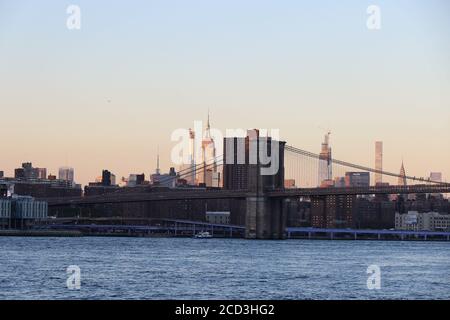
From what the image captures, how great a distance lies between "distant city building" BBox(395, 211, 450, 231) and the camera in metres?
167

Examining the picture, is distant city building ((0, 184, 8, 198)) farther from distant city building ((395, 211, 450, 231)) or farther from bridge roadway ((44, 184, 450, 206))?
distant city building ((395, 211, 450, 231))

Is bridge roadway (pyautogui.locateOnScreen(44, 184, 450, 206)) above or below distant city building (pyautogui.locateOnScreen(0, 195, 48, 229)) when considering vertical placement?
above

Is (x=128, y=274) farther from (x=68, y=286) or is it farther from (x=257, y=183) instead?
(x=257, y=183)

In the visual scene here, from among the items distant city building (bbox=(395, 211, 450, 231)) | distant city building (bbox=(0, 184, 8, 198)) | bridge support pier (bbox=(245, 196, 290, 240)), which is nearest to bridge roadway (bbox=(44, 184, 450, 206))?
bridge support pier (bbox=(245, 196, 290, 240))

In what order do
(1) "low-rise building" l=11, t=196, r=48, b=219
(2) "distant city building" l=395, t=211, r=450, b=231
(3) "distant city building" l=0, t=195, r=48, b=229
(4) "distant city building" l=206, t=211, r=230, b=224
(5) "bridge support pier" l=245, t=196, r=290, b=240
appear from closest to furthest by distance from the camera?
1. (5) "bridge support pier" l=245, t=196, r=290, b=240
2. (3) "distant city building" l=0, t=195, r=48, b=229
3. (1) "low-rise building" l=11, t=196, r=48, b=219
4. (4) "distant city building" l=206, t=211, r=230, b=224
5. (2) "distant city building" l=395, t=211, r=450, b=231

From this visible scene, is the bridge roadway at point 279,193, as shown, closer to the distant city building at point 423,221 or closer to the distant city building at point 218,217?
the distant city building at point 218,217

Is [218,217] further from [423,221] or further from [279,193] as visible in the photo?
[279,193]

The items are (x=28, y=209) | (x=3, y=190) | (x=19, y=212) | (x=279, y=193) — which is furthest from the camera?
(x=3, y=190)

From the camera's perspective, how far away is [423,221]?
6841 inches

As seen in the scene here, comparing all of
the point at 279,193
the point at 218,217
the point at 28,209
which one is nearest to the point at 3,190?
the point at 28,209

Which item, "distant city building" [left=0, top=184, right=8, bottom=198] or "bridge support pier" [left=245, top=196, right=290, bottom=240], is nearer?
"bridge support pier" [left=245, top=196, right=290, bottom=240]

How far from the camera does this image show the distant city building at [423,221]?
16738cm
